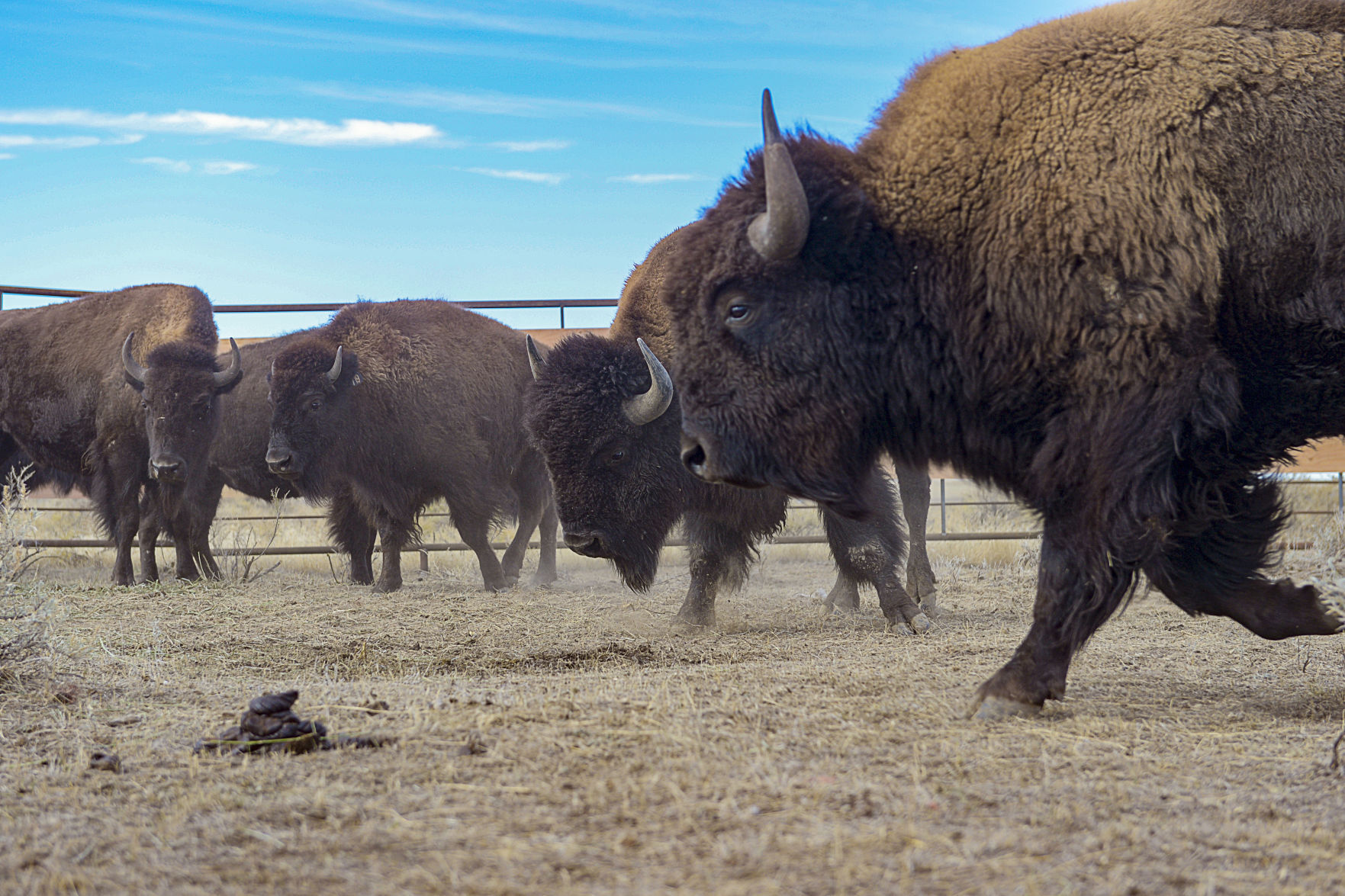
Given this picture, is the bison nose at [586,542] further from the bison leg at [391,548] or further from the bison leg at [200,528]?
the bison leg at [200,528]

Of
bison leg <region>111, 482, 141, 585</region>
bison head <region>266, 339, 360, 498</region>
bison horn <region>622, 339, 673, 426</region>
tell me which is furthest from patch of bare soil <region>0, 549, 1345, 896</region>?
bison leg <region>111, 482, 141, 585</region>

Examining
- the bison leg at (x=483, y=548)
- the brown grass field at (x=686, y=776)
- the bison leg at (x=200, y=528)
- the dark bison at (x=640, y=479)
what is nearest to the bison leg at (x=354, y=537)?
the bison leg at (x=200, y=528)

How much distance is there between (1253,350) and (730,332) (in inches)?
59.5

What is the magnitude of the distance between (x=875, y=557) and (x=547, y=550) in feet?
15.4

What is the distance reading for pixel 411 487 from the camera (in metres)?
9.08

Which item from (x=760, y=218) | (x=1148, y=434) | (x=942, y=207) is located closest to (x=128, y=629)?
(x=760, y=218)

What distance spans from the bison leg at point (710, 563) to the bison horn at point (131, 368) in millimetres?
5306

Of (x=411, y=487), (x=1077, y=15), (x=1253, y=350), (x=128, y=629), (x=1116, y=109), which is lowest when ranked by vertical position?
(x=128, y=629)

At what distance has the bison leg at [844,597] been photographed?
6.93 m

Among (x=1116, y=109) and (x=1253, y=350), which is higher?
(x=1116, y=109)

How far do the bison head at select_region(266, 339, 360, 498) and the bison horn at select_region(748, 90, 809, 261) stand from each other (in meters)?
6.21

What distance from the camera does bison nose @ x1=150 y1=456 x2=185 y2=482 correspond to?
28.3 ft

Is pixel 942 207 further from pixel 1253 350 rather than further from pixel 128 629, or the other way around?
pixel 128 629

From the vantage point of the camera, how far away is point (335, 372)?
28.9 feet
